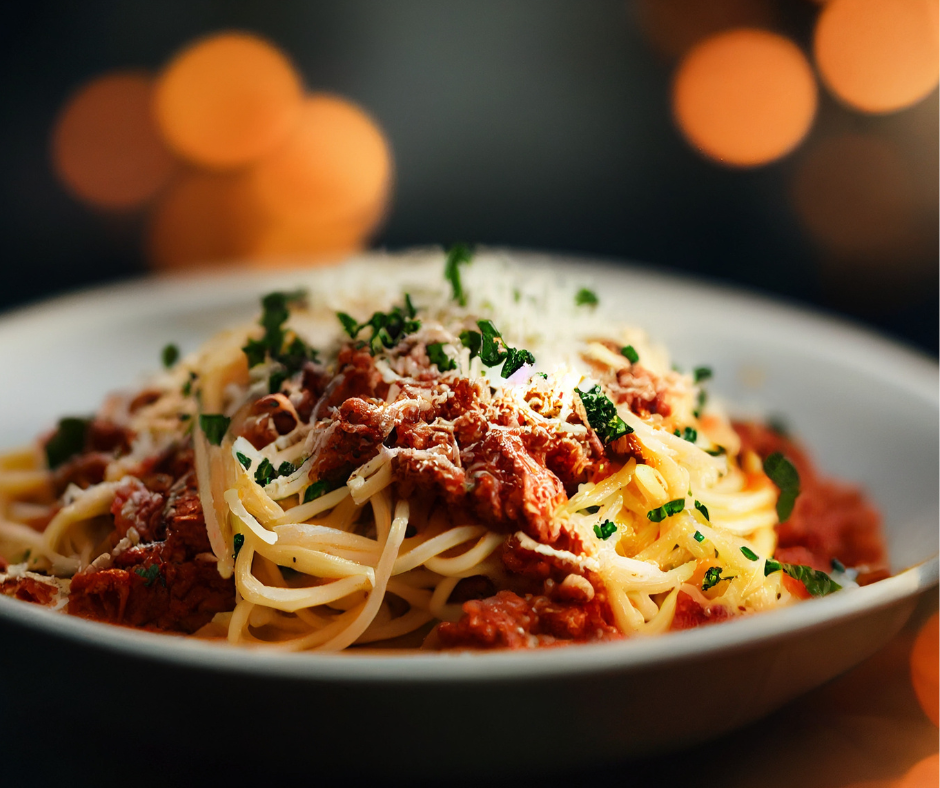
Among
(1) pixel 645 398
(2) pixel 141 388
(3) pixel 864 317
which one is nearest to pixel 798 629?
(1) pixel 645 398

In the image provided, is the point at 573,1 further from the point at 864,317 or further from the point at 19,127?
the point at 19,127

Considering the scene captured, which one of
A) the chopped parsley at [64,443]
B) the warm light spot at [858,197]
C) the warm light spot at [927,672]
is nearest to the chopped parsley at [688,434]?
the warm light spot at [927,672]

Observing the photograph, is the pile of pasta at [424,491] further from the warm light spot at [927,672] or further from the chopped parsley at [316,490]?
the warm light spot at [927,672]

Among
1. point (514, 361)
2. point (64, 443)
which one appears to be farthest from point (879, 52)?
point (64, 443)

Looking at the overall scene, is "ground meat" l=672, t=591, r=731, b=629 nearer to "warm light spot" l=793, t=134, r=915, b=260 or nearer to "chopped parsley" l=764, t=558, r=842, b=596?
"chopped parsley" l=764, t=558, r=842, b=596

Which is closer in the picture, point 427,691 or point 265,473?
point 427,691

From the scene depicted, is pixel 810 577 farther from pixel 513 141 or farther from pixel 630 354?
pixel 513 141

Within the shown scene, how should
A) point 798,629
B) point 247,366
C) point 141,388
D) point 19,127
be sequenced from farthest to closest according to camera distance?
point 19,127, point 141,388, point 247,366, point 798,629
